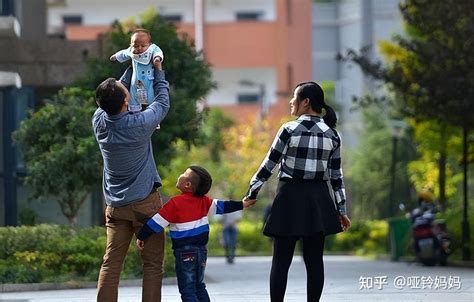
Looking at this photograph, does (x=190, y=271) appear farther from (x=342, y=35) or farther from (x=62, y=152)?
(x=342, y=35)

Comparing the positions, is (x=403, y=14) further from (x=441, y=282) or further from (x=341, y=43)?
(x=341, y=43)

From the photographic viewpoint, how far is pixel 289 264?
11.0m

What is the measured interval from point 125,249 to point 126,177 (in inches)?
21.1

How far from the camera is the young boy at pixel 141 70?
10.7m

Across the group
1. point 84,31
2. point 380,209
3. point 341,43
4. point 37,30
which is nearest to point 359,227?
point 380,209

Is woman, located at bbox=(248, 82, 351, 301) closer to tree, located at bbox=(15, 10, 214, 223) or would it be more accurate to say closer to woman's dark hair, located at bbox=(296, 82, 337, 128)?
woman's dark hair, located at bbox=(296, 82, 337, 128)

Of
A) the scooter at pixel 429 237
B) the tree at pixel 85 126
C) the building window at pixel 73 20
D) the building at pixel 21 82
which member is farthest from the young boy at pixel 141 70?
the building window at pixel 73 20

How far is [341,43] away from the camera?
2852 inches

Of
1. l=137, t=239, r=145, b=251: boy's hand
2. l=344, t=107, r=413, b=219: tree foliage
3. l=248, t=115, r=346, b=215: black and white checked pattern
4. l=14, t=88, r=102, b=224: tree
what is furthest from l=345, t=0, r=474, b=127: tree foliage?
l=344, t=107, r=413, b=219: tree foliage

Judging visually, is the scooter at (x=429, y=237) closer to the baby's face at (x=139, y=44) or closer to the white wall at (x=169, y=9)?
the baby's face at (x=139, y=44)

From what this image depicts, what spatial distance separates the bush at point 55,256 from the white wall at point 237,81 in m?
47.8

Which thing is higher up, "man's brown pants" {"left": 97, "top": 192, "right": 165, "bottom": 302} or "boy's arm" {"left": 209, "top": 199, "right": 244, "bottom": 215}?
"boy's arm" {"left": 209, "top": 199, "right": 244, "bottom": 215}

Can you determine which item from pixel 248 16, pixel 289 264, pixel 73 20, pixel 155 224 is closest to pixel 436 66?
pixel 289 264

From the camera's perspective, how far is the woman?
429 inches
